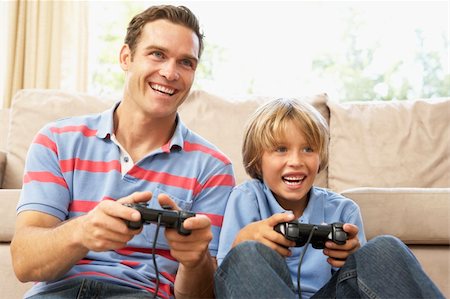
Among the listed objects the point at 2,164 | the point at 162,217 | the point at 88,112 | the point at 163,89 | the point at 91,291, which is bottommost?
the point at 2,164

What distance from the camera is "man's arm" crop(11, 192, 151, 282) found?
3.78 ft

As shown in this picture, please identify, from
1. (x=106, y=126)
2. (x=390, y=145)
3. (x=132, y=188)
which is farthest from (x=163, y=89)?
(x=390, y=145)

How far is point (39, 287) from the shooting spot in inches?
54.3

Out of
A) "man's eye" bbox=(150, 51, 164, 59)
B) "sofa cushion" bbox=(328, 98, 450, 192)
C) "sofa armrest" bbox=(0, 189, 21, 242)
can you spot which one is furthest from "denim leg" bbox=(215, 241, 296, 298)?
"sofa cushion" bbox=(328, 98, 450, 192)

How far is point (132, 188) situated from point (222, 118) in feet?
3.89

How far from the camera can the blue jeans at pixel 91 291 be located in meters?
1.32

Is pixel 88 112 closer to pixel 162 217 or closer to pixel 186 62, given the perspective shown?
pixel 186 62

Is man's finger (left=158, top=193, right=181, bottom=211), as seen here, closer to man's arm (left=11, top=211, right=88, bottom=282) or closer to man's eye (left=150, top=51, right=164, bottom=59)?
man's arm (left=11, top=211, right=88, bottom=282)

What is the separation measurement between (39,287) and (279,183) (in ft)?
2.03

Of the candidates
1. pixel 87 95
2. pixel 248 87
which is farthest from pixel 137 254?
pixel 248 87

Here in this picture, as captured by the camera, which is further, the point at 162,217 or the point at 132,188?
the point at 132,188

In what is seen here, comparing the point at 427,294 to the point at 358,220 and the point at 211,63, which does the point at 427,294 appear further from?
the point at 211,63

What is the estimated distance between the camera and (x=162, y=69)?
1607 millimetres

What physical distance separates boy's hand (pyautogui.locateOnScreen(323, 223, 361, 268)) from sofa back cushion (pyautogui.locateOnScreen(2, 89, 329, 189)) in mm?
1161
